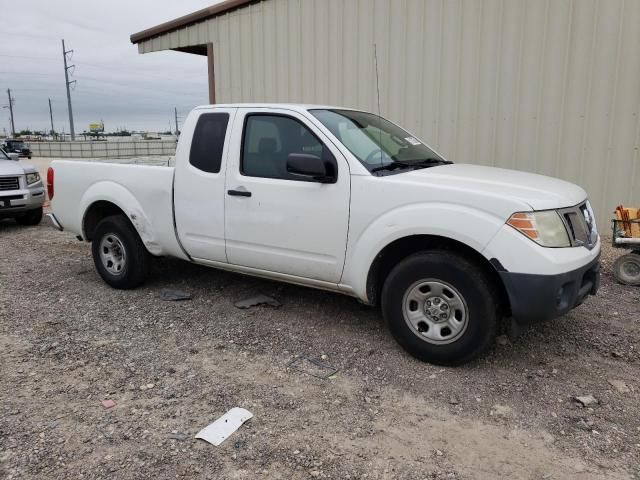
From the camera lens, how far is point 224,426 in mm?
3016

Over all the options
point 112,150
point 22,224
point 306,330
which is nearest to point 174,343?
point 306,330

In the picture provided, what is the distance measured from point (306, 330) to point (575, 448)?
2.22 meters

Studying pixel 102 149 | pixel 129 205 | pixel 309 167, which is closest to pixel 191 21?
pixel 129 205

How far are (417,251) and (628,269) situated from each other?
9.78 feet

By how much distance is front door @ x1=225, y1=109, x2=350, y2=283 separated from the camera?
3994 millimetres

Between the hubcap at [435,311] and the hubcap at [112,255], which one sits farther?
the hubcap at [112,255]

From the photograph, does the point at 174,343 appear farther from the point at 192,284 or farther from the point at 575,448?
the point at 575,448

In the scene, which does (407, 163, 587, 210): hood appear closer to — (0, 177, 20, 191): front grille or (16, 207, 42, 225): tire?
(0, 177, 20, 191): front grille

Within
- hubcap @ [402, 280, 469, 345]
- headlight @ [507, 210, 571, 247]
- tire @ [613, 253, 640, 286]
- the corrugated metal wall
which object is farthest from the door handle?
the corrugated metal wall

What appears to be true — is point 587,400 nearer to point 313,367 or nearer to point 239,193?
point 313,367

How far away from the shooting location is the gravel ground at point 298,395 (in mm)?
2709

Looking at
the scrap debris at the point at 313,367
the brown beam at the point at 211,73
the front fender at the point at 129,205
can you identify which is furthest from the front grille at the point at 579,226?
the brown beam at the point at 211,73

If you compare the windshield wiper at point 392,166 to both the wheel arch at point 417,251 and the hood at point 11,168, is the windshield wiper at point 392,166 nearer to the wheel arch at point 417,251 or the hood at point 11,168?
the wheel arch at point 417,251

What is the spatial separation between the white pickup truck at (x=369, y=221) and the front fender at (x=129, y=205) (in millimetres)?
14
